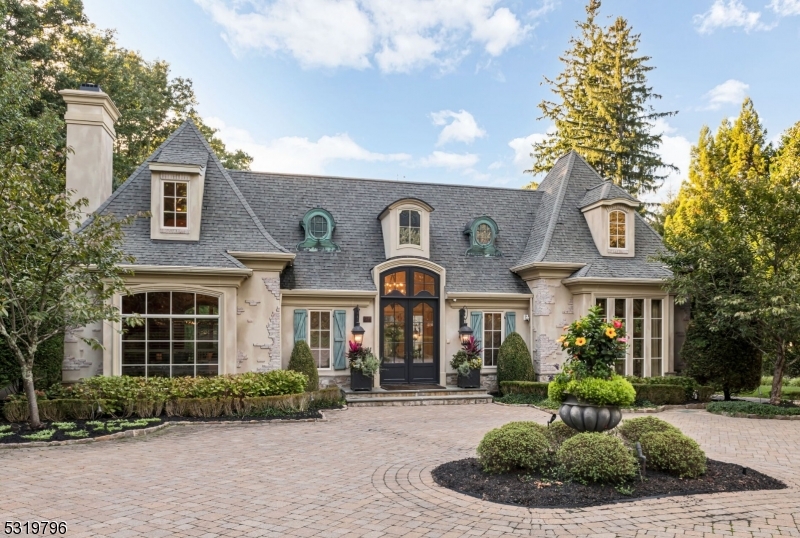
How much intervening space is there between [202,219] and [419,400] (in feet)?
24.1

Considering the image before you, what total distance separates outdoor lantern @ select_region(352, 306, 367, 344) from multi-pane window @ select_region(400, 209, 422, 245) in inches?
98.0

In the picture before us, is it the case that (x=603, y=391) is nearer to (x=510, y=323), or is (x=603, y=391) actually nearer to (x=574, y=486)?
(x=574, y=486)

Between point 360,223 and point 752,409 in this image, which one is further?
point 360,223

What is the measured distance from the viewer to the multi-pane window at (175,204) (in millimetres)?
13078

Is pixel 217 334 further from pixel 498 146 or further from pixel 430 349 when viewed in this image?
pixel 498 146

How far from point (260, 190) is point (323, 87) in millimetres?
4032

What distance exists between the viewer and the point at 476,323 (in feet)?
50.5

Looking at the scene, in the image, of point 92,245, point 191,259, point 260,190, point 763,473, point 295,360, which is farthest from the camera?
point 260,190

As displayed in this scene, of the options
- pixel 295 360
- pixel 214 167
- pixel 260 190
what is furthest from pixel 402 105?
pixel 295 360

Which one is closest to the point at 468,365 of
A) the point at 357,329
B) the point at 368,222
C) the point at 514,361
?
the point at 514,361

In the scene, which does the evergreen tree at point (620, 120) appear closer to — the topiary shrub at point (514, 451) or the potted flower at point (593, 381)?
the potted flower at point (593, 381)

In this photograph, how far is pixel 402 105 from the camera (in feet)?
65.4

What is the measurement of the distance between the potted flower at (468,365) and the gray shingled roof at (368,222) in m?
1.72

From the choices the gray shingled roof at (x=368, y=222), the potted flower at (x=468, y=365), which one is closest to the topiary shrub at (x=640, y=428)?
the potted flower at (x=468, y=365)
